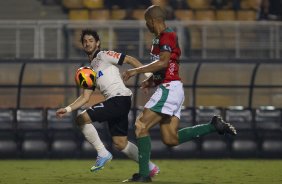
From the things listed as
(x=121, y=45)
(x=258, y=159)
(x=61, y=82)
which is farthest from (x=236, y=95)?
(x=121, y=45)

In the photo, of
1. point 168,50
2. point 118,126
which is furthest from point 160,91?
point 118,126

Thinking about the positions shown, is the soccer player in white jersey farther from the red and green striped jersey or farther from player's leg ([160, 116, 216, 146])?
player's leg ([160, 116, 216, 146])

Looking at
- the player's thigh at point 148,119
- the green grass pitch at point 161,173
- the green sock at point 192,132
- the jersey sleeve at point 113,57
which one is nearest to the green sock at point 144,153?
the player's thigh at point 148,119

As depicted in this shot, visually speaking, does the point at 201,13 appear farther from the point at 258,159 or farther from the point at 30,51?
the point at 258,159

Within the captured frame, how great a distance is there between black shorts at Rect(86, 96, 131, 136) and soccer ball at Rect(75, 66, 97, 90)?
0.88 ft

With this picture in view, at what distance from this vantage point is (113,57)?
11.9 meters

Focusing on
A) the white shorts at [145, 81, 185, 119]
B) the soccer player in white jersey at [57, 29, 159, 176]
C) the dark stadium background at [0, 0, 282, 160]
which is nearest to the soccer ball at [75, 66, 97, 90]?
the soccer player in white jersey at [57, 29, 159, 176]

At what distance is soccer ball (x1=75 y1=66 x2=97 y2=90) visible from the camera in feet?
38.6

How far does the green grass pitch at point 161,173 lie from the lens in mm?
11812

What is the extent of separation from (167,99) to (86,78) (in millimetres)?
1193

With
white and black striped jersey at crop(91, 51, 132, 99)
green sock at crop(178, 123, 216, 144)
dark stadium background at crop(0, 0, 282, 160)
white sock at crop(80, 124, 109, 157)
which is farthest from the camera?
dark stadium background at crop(0, 0, 282, 160)

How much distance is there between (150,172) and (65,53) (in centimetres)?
907

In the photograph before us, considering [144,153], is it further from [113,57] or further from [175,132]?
[113,57]

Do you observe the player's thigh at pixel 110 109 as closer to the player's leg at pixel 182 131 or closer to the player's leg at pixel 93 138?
the player's leg at pixel 93 138
